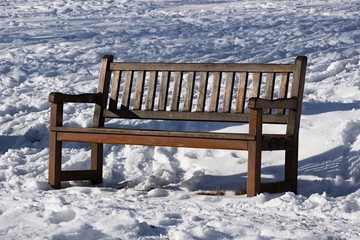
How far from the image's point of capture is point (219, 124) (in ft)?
30.7

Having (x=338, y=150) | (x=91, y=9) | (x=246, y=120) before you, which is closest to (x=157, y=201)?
(x=246, y=120)

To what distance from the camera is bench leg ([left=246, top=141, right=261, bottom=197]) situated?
7.24 m

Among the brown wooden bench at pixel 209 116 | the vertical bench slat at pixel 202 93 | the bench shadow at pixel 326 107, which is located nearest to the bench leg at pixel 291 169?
→ the brown wooden bench at pixel 209 116

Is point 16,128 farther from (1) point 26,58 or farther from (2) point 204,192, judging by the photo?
(1) point 26,58

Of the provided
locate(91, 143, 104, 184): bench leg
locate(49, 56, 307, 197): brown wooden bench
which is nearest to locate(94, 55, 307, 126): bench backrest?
locate(49, 56, 307, 197): brown wooden bench

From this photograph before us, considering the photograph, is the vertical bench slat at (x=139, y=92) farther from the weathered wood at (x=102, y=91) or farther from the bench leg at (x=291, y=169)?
the bench leg at (x=291, y=169)

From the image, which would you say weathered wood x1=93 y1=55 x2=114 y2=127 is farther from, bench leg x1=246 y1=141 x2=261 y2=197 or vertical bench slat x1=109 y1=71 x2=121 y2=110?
bench leg x1=246 y1=141 x2=261 y2=197

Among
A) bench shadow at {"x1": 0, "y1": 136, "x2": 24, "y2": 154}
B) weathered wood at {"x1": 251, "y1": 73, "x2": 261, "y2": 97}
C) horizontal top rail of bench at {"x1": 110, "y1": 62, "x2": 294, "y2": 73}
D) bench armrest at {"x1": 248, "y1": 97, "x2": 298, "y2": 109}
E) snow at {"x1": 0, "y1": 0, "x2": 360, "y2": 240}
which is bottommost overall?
bench shadow at {"x1": 0, "y1": 136, "x2": 24, "y2": 154}

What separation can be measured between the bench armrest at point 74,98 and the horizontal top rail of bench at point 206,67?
1.12 feet

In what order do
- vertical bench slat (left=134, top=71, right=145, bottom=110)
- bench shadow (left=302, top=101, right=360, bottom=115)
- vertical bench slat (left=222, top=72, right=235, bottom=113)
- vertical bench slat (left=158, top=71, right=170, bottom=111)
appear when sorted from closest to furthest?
1. vertical bench slat (left=222, top=72, right=235, bottom=113)
2. vertical bench slat (left=158, top=71, right=170, bottom=111)
3. vertical bench slat (left=134, top=71, right=145, bottom=110)
4. bench shadow (left=302, top=101, right=360, bottom=115)

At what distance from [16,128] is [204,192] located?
277 cm

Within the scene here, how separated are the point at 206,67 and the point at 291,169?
120 centimetres

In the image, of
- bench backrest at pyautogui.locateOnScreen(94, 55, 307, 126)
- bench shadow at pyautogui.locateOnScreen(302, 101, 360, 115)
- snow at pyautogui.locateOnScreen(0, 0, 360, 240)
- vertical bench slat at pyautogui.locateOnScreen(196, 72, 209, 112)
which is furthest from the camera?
bench shadow at pyautogui.locateOnScreen(302, 101, 360, 115)

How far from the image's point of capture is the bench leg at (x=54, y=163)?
807 centimetres
